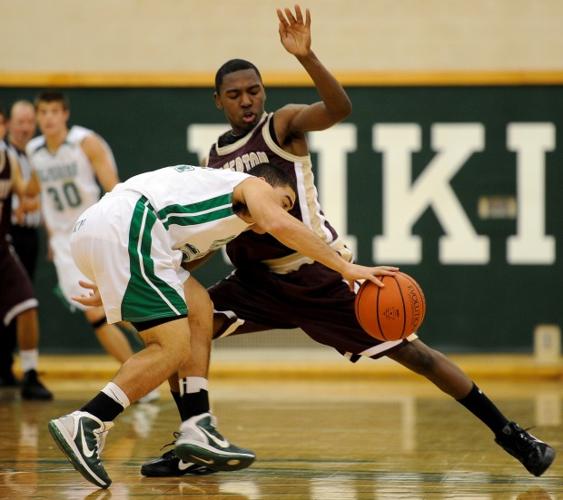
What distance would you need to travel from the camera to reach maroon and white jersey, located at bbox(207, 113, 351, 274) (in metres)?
5.72

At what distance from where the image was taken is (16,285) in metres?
8.74

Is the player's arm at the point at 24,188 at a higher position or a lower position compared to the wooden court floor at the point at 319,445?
higher

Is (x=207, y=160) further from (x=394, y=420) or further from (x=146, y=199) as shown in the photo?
(x=394, y=420)

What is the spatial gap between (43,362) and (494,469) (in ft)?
18.6

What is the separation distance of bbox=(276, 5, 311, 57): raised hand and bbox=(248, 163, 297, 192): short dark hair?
1.74ft

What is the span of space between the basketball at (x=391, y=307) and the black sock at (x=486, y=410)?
562 millimetres

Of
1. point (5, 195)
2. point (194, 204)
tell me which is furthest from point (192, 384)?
point (5, 195)

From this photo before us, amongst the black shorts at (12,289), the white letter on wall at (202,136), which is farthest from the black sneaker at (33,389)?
the white letter on wall at (202,136)

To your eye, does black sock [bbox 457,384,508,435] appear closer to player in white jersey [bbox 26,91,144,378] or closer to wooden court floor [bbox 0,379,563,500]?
wooden court floor [bbox 0,379,563,500]

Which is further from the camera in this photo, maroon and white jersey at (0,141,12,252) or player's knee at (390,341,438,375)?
maroon and white jersey at (0,141,12,252)

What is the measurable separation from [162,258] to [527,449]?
1.77 metres

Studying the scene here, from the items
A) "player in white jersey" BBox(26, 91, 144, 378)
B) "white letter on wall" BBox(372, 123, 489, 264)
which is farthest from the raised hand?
"white letter on wall" BBox(372, 123, 489, 264)

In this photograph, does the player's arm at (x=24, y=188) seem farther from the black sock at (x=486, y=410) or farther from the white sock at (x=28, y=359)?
Result: the black sock at (x=486, y=410)

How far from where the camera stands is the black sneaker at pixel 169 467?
526 cm
